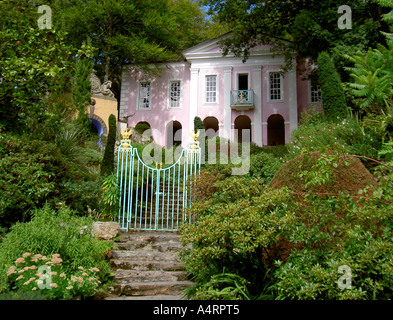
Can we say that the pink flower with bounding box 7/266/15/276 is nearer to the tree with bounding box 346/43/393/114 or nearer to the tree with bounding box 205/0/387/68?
the tree with bounding box 346/43/393/114

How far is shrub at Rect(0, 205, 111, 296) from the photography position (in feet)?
16.0

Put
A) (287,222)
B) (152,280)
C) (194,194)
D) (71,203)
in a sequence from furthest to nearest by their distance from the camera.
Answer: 1. (71,203)
2. (194,194)
3. (152,280)
4. (287,222)

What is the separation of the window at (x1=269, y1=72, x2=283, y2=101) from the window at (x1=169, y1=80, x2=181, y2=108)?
6.32 meters

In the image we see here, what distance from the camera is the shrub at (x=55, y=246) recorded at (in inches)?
191

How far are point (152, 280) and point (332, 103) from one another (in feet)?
36.6

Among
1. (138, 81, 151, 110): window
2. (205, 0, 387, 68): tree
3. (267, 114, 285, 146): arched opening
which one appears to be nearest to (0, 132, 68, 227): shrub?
(205, 0, 387, 68): tree

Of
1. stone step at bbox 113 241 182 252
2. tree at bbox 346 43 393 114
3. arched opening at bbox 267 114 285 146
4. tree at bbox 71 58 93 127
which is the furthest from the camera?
arched opening at bbox 267 114 285 146

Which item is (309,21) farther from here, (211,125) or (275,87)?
(211,125)

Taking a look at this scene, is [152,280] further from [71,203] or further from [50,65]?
[50,65]

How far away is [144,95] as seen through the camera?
2355cm

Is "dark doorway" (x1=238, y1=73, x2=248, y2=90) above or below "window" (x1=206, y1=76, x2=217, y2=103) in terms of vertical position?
above

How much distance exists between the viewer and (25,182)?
608cm

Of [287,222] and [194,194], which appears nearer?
[287,222]
